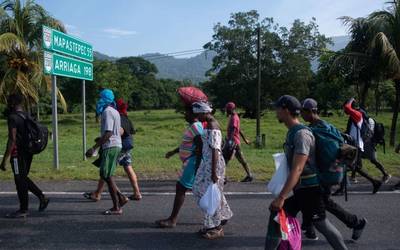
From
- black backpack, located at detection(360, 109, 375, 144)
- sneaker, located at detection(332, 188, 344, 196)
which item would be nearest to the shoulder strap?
sneaker, located at detection(332, 188, 344, 196)

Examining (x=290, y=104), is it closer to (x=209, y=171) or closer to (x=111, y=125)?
(x=209, y=171)

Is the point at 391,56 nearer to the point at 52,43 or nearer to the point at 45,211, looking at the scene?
the point at 52,43

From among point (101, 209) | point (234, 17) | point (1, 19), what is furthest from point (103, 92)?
point (234, 17)

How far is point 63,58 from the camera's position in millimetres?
10406

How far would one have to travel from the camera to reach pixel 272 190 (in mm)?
3965

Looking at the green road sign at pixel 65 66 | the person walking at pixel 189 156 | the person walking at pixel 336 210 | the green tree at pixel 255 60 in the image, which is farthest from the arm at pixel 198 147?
the green tree at pixel 255 60

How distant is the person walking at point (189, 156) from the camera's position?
541 cm

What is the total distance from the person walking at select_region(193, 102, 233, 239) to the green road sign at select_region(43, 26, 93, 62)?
18.4ft

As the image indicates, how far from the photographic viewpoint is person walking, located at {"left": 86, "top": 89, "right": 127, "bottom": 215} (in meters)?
6.16

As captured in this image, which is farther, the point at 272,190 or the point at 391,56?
the point at 391,56

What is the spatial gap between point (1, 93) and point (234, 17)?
109ft

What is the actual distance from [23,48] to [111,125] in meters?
11.0

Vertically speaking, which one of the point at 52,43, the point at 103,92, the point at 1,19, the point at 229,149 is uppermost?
the point at 1,19

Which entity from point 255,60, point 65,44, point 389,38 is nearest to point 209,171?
point 65,44
